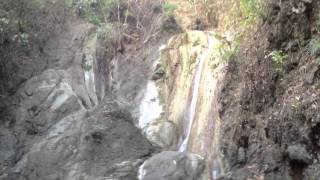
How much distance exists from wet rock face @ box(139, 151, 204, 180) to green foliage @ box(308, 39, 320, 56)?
2530 mm

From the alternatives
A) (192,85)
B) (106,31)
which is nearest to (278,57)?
(192,85)

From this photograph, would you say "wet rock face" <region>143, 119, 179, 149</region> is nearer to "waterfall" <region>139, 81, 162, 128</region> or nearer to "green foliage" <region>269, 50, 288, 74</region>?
"waterfall" <region>139, 81, 162, 128</region>

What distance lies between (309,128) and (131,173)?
320cm

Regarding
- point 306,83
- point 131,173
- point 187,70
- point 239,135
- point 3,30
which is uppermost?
point 3,30

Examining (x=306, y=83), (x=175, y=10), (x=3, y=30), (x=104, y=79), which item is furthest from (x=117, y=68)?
(x=306, y=83)

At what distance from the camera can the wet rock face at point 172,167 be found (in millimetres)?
7516

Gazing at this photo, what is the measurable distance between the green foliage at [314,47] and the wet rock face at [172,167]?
2530 millimetres

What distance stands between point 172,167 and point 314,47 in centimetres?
277

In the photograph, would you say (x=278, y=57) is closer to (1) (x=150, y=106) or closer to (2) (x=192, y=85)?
(2) (x=192, y=85)

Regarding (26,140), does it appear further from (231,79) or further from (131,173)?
(231,79)

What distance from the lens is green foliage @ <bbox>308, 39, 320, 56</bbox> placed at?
6400mm

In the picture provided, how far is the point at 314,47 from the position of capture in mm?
6426

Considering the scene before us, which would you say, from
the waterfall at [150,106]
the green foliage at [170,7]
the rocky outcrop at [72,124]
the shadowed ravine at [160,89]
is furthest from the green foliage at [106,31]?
the waterfall at [150,106]

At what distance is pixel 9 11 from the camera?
42.5 feet
